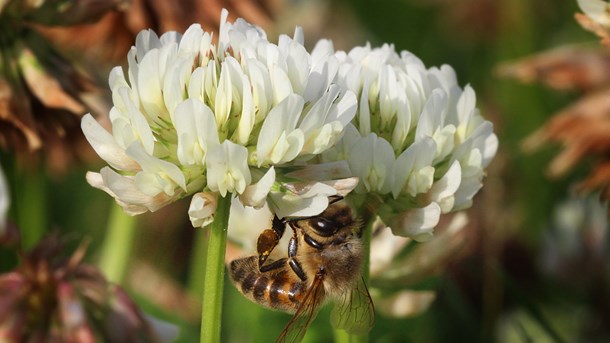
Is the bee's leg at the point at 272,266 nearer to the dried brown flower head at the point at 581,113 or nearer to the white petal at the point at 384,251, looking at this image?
the white petal at the point at 384,251

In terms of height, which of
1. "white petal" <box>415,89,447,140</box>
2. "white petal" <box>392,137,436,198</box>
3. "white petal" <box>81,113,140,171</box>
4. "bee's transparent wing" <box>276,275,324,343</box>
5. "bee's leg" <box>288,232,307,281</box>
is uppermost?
"white petal" <box>81,113,140,171</box>

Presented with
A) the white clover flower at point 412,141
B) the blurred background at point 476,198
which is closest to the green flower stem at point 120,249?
the blurred background at point 476,198

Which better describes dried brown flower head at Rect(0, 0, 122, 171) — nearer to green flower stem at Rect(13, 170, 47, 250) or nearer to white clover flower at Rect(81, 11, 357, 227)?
green flower stem at Rect(13, 170, 47, 250)

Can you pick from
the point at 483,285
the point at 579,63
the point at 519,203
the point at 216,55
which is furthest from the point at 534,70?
the point at 216,55

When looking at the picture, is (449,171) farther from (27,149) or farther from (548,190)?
(548,190)

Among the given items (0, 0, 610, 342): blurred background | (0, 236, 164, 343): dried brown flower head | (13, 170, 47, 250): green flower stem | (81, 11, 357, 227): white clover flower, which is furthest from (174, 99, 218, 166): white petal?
(13, 170, 47, 250): green flower stem

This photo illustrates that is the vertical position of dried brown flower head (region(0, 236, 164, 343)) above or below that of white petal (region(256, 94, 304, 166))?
below

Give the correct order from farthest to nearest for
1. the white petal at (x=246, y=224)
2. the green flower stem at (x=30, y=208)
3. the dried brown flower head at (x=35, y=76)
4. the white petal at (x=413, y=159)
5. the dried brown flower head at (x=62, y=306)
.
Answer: the green flower stem at (x=30, y=208) < the white petal at (x=246, y=224) < the dried brown flower head at (x=35, y=76) < the dried brown flower head at (x=62, y=306) < the white petal at (x=413, y=159)
